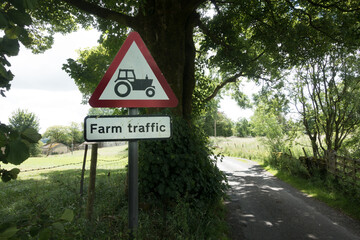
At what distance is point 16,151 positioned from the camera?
907mm

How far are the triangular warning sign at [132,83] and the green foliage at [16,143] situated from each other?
1195 millimetres

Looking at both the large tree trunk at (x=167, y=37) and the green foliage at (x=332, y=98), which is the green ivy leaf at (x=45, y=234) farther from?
the green foliage at (x=332, y=98)

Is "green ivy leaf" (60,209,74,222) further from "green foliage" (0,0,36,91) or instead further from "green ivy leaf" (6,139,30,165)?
"green foliage" (0,0,36,91)

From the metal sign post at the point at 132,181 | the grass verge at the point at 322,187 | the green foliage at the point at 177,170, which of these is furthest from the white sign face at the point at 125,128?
the grass verge at the point at 322,187

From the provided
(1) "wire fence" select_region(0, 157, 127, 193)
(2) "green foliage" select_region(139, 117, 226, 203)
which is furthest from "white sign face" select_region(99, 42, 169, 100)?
(1) "wire fence" select_region(0, 157, 127, 193)

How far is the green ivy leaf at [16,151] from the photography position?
901 millimetres

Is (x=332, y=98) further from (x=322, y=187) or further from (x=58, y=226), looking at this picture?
(x=58, y=226)

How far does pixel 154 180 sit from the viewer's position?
14.4 feet

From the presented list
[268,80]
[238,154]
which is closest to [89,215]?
[268,80]

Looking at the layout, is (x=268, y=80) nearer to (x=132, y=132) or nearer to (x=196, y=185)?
(x=196, y=185)

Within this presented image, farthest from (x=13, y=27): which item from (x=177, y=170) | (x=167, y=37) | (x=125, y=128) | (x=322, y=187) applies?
(x=322, y=187)

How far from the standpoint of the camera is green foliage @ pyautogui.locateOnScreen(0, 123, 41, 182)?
35.5 inches

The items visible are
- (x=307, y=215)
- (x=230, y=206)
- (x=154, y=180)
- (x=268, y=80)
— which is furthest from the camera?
(x=268, y=80)

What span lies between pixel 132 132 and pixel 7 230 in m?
1.26
